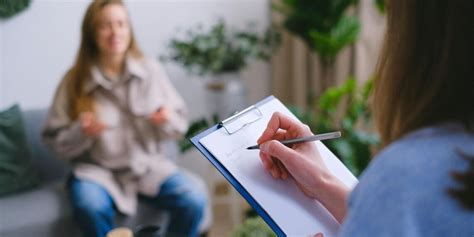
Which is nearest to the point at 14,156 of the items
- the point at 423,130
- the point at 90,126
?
the point at 90,126

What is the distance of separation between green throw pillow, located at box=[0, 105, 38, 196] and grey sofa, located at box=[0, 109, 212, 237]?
4cm

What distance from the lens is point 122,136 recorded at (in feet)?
7.21

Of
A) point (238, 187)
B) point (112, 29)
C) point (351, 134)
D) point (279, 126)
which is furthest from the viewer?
point (351, 134)

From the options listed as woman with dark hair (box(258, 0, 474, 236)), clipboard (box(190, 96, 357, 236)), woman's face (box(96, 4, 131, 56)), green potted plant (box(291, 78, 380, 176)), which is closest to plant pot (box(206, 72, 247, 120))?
green potted plant (box(291, 78, 380, 176))

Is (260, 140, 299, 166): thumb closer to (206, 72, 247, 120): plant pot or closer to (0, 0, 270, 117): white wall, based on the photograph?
(206, 72, 247, 120): plant pot

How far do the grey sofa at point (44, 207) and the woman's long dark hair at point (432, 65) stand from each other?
66.4 inches

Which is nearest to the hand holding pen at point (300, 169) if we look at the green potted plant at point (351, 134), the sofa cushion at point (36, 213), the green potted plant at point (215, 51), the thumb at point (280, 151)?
the thumb at point (280, 151)

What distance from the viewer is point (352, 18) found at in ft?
8.00

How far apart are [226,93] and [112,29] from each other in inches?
29.5

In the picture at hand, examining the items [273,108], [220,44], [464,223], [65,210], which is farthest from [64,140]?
[464,223]

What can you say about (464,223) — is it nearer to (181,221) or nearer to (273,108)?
(273,108)

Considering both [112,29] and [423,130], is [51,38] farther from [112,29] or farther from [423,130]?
[423,130]

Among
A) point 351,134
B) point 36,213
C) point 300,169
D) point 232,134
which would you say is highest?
point 232,134

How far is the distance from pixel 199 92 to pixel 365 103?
40.9 inches
